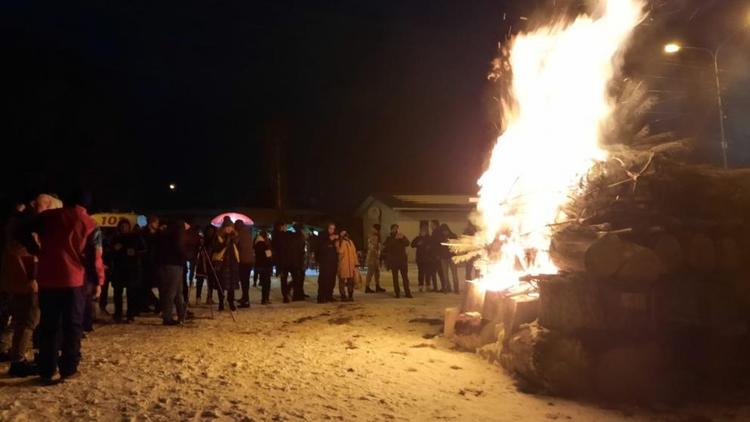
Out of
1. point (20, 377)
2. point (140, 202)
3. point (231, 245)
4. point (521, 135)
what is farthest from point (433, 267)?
point (140, 202)

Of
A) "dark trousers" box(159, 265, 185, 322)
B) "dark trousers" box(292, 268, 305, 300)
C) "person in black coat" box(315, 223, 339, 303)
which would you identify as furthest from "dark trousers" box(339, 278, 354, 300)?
"dark trousers" box(159, 265, 185, 322)

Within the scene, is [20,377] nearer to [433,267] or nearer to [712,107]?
[433,267]

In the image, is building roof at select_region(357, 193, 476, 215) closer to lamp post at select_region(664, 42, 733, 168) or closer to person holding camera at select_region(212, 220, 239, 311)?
lamp post at select_region(664, 42, 733, 168)

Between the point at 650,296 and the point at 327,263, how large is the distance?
26.4 ft

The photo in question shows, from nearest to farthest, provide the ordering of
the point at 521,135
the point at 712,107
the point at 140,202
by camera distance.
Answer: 1. the point at 521,135
2. the point at 712,107
3. the point at 140,202

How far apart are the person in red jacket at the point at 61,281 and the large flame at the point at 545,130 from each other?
5.55 meters

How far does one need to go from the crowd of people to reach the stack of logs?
496cm

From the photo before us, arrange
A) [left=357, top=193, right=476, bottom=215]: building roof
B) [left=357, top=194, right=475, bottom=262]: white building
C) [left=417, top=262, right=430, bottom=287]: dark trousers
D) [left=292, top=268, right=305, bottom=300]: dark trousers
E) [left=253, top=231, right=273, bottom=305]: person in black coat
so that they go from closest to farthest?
[left=253, top=231, right=273, bottom=305]: person in black coat < [left=292, top=268, right=305, bottom=300]: dark trousers < [left=417, top=262, right=430, bottom=287]: dark trousers < [left=357, top=194, right=475, bottom=262]: white building < [left=357, top=193, right=476, bottom=215]: building roof

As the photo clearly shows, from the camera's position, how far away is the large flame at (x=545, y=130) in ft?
26.3

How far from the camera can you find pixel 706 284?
641 centimetres

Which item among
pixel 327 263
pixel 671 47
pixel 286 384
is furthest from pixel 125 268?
pixel 671 47

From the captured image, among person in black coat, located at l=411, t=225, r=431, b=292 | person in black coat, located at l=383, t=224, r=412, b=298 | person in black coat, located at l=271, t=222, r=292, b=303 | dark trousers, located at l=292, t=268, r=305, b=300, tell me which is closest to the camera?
person in black coat, located at l=271, t=222, r=292, b=303

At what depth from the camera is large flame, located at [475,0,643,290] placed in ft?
26.3

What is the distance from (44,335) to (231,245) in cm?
617
